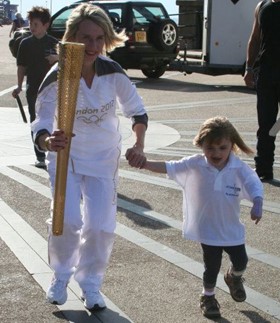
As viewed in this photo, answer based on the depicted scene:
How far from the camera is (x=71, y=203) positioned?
4.82 metres

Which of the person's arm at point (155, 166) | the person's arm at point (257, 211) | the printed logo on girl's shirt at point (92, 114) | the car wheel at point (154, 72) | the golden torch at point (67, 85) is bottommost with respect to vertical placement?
the car wheel at point (154, 72)

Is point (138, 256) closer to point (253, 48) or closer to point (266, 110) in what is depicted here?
point (266, 110)

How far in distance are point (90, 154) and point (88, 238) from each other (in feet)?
1.58

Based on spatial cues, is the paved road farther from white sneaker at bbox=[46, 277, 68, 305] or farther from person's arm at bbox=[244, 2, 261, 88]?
person's arm at bbox=[244, 2, 261, 88]

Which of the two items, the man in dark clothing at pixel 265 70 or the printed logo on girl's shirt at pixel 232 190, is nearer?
the printed logo on girl's shirt at pixel 232 190

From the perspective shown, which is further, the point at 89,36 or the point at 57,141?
the point at 89,36

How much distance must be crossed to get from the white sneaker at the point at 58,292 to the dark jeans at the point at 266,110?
451 cm

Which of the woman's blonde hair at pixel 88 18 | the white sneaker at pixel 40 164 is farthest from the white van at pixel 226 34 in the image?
the woman's blonde hair at pixel 88 18

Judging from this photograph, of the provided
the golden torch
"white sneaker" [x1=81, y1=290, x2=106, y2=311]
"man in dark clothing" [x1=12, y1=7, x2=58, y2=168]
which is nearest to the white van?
"man in dark clothing" [x1=12, y1=7, x2=58, y2=168]

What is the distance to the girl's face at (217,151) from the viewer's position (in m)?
4.87

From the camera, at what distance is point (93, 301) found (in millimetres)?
4898

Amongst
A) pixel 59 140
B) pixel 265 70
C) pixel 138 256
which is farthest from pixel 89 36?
pixel 265 70

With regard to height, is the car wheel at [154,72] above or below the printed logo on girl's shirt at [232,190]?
below

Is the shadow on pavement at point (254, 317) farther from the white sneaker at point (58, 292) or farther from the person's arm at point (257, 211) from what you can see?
the white sneaker at point (58, 292)
